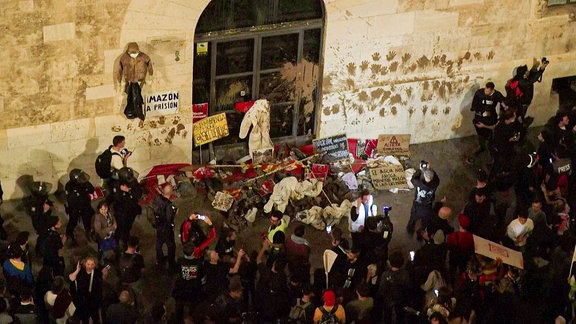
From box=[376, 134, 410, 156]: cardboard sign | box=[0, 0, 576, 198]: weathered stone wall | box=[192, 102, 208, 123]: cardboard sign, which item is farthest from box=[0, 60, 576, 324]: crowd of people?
box=[376, 134, 410, 156]: cardboard sign

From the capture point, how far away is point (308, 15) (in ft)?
68.1

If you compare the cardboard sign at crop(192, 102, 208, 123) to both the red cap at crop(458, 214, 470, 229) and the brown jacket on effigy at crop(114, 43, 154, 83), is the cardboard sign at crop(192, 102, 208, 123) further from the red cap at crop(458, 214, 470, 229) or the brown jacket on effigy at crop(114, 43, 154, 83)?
the red cap at crop(458, 214, 470, 229)

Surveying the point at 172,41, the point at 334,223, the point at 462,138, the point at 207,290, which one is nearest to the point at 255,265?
the point at 207,290

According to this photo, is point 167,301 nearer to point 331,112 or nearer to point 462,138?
point 331,112

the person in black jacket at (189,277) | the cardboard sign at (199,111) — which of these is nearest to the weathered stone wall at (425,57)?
the cardboard sign at (199,111)

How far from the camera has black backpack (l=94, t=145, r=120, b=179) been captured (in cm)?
1847

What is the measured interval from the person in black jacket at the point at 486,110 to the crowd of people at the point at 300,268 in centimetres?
218

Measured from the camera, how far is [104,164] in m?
18.5

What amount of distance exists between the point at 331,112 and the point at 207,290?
678 cm

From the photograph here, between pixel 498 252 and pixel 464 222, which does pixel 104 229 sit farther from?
pixel 498 252

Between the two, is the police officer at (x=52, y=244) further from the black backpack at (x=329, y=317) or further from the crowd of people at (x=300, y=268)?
the black backpack at (x=329, y=317)

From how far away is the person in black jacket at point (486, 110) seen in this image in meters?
21.3

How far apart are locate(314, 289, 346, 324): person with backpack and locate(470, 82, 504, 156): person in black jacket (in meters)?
7.49

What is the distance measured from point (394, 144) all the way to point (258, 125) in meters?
2.83
